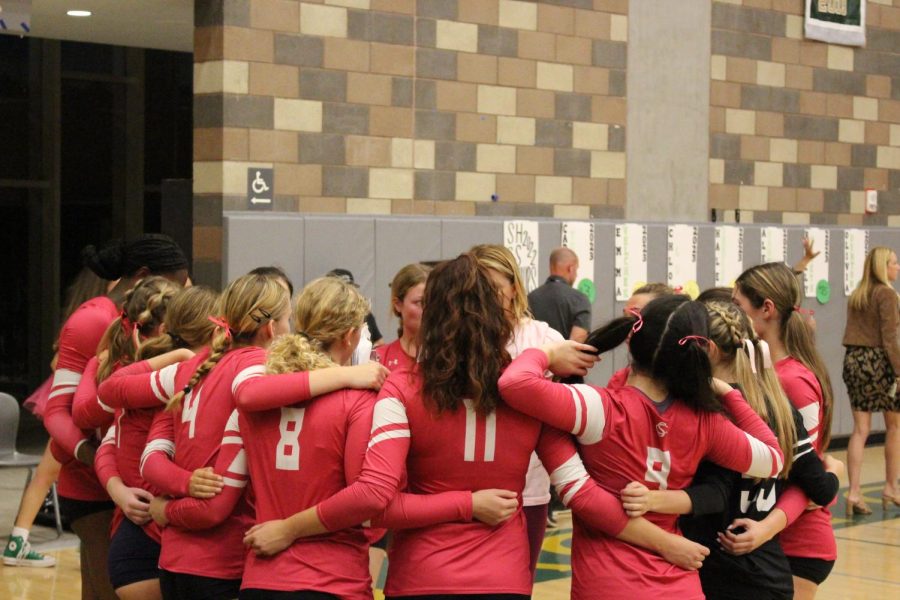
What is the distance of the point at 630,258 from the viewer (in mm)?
9609

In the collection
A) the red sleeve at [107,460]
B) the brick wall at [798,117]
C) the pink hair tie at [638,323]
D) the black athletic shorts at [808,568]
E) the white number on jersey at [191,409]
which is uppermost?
the brick wall at [798,117]

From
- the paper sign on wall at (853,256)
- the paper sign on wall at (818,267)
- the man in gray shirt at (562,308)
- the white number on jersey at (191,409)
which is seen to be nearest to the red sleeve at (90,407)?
the white number on jersey at (191,409)

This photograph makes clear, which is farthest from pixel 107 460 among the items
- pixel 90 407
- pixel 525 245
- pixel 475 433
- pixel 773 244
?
pixel 773 244

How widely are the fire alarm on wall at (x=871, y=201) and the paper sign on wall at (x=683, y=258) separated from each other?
2.27 metres

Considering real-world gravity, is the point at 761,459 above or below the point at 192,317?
below

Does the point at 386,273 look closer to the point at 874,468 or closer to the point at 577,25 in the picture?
the point at 577,25

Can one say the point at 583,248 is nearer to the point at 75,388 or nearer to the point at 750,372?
the point at 75,388

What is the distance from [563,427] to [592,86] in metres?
6.77

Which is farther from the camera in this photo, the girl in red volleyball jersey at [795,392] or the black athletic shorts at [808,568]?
the black athletic shorts at [808,568]

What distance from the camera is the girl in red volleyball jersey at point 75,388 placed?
4.48m

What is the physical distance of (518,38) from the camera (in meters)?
9.16

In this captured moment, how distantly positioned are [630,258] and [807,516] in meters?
5.78

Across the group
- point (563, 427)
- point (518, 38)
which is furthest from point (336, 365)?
point (518, 38)

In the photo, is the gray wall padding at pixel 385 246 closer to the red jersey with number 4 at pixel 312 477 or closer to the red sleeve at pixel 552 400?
the red jersey with number 4 at pixel 312 477
